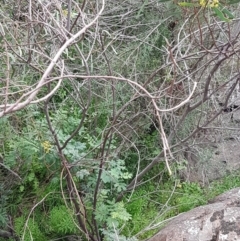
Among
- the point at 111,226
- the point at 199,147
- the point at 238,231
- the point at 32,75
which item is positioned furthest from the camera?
the point at 199,147

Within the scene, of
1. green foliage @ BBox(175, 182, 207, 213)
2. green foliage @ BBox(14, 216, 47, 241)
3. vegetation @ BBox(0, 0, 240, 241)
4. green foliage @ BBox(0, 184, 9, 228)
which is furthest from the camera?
green foliage @ BBox(175, 182, 207, 213)

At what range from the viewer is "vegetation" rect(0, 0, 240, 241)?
279 centimetres

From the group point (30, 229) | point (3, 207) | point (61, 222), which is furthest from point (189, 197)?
point (3, 207)

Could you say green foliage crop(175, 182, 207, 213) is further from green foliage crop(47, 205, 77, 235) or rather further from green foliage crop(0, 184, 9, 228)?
green foliage crop(0, 184, 9, 228)

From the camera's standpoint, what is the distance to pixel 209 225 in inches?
Result: 101

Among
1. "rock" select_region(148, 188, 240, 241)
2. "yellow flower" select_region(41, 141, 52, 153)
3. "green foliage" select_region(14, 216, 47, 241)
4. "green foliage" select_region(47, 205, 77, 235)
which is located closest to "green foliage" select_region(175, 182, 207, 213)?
"rock" select_region(148, 188, 240, 241)

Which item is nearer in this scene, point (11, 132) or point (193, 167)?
point (11, 132)

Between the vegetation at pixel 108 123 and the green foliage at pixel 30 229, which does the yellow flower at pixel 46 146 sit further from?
the green foliage at pixel 30 229

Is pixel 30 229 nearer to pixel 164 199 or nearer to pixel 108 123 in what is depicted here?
pixel 108 123

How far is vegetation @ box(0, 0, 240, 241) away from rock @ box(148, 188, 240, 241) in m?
0.18

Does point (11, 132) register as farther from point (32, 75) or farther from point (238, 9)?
point (238, 9)

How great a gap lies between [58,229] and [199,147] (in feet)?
4.06

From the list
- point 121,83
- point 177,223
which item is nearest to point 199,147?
point 121,83

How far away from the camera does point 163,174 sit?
3.81 meters
